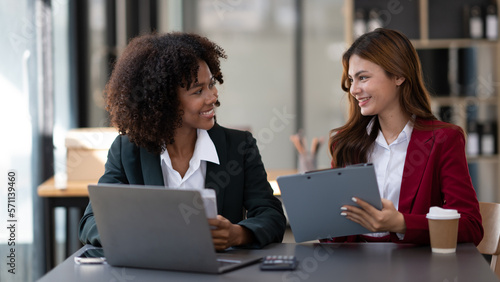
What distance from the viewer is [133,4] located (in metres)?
5.89

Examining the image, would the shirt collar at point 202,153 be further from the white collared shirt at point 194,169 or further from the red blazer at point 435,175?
the red blazer at point 435,175

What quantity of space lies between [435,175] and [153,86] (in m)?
0.93

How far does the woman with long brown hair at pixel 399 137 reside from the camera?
2.02 m

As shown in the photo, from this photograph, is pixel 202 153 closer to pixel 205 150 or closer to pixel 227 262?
pixel 205 150

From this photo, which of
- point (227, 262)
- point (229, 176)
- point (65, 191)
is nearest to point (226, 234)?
point (227, 262)

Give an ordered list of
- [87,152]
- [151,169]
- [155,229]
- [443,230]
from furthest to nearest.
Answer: [87,152], [151,169], [443,230], [155,229]

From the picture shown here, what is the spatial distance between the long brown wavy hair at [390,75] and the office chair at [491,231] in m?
0.35

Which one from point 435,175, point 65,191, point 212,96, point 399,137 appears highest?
point 212,96

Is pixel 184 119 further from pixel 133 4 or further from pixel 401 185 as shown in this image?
pixel 133 4

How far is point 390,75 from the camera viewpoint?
214cm

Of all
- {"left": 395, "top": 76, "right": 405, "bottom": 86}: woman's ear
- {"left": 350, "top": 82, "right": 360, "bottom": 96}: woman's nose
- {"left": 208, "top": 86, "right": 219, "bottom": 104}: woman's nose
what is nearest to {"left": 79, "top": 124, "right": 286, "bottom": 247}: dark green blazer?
{"left": 208, "top": 86, "right": 219, "bottom": 104}: woman's nose

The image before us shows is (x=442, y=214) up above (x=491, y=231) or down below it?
above

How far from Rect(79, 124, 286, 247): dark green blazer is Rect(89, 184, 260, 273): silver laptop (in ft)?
1.09

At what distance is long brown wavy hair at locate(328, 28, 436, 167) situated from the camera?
6.98 feet
